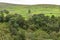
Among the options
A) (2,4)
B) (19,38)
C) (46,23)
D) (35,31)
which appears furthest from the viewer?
(2,4)

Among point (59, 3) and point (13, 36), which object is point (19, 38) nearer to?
point (13, 36)

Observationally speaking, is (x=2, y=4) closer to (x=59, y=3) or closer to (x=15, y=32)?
(x=59, y=3)

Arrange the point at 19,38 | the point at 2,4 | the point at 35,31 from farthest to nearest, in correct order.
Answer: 1. the point at 2,4
2. the point at 35,31
3. the point at 19,38

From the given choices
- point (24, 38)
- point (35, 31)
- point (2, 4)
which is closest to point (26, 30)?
point (35, 31)

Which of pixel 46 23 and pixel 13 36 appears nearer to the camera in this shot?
pixel 13 36

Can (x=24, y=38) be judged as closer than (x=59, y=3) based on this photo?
Yes

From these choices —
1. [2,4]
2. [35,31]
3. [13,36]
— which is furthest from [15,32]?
[2,4]
